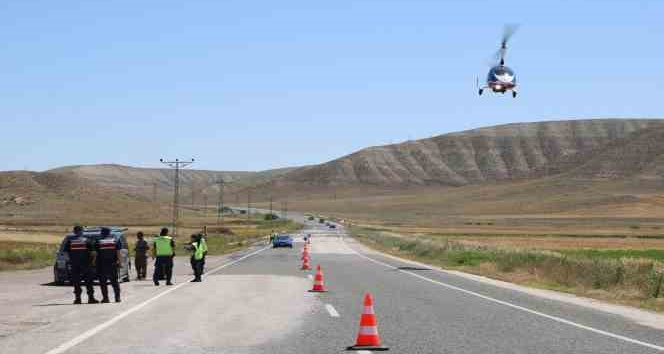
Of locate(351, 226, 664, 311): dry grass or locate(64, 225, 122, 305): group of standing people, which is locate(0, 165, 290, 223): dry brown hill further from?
locate(64, 225, 122, 305): group of standing people

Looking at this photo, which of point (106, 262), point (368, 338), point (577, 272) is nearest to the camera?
point (368, 338)

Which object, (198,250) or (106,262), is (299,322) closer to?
(106,262)

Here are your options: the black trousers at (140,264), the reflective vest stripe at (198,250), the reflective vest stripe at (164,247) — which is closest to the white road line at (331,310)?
the reflective vest stripe at (164,247)

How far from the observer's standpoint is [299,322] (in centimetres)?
1571

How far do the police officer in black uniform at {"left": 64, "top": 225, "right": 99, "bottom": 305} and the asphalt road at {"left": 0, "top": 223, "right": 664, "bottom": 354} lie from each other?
0.67 metres

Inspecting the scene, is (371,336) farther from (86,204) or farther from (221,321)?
(86,204)

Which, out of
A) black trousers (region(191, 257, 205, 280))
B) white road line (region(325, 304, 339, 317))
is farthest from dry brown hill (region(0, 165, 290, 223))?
white road line (region(325, 304, 339, 317))

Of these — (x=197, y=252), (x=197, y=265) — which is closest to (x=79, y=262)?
(x=197, y=252)

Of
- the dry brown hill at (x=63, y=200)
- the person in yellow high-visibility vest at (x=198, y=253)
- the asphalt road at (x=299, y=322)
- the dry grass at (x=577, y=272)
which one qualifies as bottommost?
the asphalt road at (x=299, y=322)

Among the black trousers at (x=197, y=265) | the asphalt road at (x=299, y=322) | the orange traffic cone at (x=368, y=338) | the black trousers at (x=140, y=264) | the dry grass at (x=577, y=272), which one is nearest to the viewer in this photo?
the orange traffic cone at (x=368, y=338)

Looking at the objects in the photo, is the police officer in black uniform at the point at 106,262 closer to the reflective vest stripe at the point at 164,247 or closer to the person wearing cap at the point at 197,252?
the reflective vest stripe at the point at 164,247

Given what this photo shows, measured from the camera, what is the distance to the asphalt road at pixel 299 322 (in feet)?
41.6

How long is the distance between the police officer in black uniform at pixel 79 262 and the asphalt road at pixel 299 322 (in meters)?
0.67

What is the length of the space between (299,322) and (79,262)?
594 centimetres
